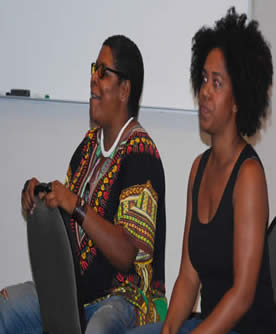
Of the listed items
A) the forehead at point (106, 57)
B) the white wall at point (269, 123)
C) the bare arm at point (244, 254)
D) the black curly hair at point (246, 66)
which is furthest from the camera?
the white wall at point (269, 123)

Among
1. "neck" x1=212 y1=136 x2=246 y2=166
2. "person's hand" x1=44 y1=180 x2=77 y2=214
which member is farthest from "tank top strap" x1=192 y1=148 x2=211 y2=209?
"person's hand" x1=44 y1=180 x2=77 y2=214

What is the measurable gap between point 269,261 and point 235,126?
17.2 inches

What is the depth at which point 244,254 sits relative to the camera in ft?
5.07

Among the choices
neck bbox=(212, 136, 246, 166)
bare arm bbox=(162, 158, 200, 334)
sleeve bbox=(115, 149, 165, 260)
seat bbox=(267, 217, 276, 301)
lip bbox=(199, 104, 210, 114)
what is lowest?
bare arm bbox=(162, 158, 200, 334)

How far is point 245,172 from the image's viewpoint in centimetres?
159

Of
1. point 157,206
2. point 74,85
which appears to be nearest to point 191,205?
point 157,206

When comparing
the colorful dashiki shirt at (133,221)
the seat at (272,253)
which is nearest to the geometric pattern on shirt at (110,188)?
the colorful dashiki shirt at (133,221)

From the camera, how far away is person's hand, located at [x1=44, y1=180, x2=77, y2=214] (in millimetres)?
1705

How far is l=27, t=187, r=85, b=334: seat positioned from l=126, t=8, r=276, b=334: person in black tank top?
21 centimetres

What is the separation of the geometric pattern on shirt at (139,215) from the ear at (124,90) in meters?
0.38

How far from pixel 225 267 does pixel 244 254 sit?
11 cm

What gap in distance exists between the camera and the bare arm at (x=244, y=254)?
5.03ft

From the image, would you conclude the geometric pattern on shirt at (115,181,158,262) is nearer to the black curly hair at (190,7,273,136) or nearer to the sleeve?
the sleeve

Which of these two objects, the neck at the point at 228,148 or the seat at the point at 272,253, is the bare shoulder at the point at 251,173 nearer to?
the neck at the point at 228,148
